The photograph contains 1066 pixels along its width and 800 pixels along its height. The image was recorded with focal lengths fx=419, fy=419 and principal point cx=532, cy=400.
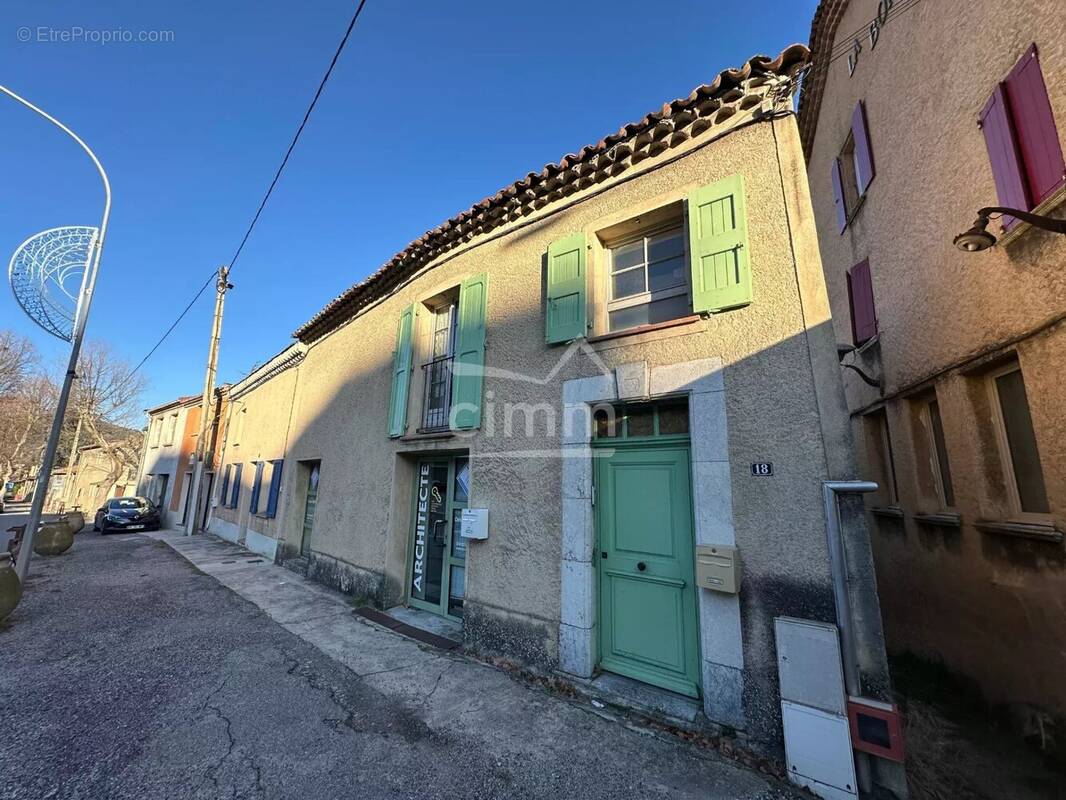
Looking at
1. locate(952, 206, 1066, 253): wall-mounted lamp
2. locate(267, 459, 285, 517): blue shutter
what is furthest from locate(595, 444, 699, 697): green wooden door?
locate(267, 459, 285, 517): blue shutter

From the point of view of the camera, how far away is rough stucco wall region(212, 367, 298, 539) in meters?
9.41

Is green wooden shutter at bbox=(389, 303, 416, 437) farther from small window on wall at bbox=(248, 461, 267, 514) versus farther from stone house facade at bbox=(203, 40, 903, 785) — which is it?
small window on wall at bbox=(248, 461, 267, 514)

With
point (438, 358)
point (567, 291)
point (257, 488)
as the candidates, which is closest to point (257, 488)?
point (257, 488)

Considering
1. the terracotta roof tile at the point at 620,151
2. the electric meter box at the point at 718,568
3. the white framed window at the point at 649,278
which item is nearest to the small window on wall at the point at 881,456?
the white framed window at the point at 649,278

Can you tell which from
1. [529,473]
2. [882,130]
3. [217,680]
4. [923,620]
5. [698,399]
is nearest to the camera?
[698,399]

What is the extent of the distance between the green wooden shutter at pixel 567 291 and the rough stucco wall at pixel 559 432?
20 centimetres

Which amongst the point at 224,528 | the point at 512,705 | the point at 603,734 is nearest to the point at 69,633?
the point at 512,705

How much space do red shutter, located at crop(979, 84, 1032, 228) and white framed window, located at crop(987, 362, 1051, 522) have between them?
4.48 feet

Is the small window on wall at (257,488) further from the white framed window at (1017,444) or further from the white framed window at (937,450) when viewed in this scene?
the white framed window at (1017,444)

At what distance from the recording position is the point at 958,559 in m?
4.16

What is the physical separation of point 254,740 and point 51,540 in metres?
11.2

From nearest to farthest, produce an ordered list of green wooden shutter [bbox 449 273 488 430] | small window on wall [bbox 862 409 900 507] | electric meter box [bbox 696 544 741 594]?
1. electric meter box [bbox 696 544 741 594]
2. green wooden shutter [bbox 449 273 488 430]
3. small window on wall [bbox 862 409 900 507]

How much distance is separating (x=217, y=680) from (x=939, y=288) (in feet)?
25.9

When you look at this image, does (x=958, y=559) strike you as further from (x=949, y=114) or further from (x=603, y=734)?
(x=949, y=114)
